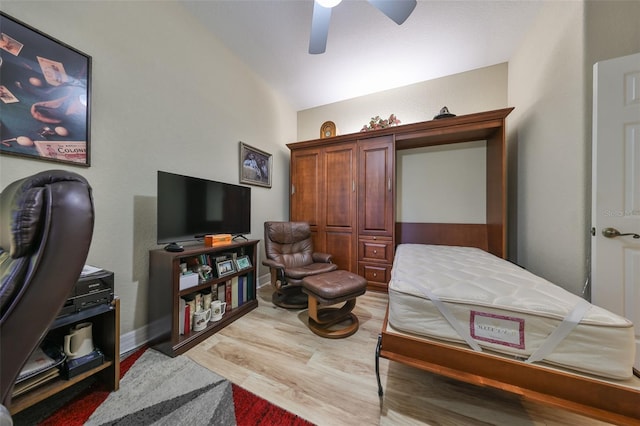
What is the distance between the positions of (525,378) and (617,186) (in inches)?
57.9

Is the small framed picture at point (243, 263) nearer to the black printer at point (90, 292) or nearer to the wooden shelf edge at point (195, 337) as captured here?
the wooden shelf edge at point (195, 337)

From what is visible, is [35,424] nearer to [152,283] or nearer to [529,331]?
[152,283]

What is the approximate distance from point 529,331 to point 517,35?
3014 mm

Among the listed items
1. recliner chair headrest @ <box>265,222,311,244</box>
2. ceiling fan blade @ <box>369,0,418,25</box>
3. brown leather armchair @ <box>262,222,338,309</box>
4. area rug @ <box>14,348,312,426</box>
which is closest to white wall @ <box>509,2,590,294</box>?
ceiling fan blade @ <box>369,0,418,25</box>

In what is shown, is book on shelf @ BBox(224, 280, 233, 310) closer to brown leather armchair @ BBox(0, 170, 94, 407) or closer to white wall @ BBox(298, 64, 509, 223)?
brown leather armchair @ BBox(0, 170, 94, 407)

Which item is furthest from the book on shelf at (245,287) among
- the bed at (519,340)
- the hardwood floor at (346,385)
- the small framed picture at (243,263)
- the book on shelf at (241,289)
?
the bed at (519,340)

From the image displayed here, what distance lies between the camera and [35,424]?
989mm

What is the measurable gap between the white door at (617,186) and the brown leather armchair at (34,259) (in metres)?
2.63

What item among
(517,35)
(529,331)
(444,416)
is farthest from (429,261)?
(517,35)

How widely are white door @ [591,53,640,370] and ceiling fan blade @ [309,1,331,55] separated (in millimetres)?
1926

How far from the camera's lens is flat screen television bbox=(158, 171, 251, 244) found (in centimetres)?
164

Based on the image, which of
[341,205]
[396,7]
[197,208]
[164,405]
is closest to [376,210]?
[341,205]

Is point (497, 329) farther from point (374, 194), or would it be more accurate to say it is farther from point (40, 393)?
point (40, 393)

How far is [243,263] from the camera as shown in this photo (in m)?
2.18
